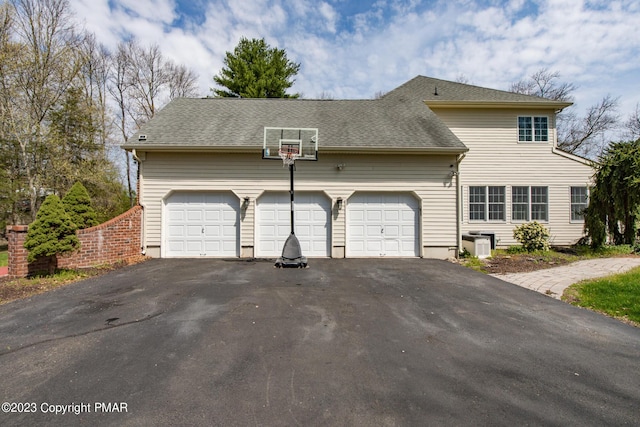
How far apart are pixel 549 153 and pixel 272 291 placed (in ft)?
45.2

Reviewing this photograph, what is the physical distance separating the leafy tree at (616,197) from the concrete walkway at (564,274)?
1905 mm

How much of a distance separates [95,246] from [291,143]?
647cm

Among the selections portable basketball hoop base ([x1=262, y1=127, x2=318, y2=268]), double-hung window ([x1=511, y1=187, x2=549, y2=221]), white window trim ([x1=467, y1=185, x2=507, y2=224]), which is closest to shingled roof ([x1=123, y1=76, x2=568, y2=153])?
portable basketball hoop base ([x1=262, y1=127, x2=318, y2=268])

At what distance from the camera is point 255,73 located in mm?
22531

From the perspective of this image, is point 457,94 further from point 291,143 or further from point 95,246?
point 95,246

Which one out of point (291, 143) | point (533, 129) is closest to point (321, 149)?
point (291, 143)

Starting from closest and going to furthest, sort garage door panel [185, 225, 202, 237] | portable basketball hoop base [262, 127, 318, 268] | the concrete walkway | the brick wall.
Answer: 1. the concrete walkway
2. the brick wall
3. portable basketball hoop base [262, 127, 318, 268]
4. garage door panel [185, 225, 202, 237]

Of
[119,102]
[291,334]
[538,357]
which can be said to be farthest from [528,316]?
[119,102]

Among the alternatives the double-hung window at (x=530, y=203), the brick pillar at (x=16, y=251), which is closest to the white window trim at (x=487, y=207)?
the double-hung window at (x=530, y=203)

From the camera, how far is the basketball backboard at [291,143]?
9.05m

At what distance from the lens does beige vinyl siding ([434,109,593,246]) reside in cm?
1231

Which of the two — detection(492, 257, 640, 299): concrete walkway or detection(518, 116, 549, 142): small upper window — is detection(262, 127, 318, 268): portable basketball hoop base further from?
detection(518, 116, 549, 142): small upper window

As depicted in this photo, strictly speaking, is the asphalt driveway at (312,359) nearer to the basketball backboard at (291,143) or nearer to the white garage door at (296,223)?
the white garage door at (296,223)

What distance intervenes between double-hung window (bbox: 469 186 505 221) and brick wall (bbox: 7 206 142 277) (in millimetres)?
12977
